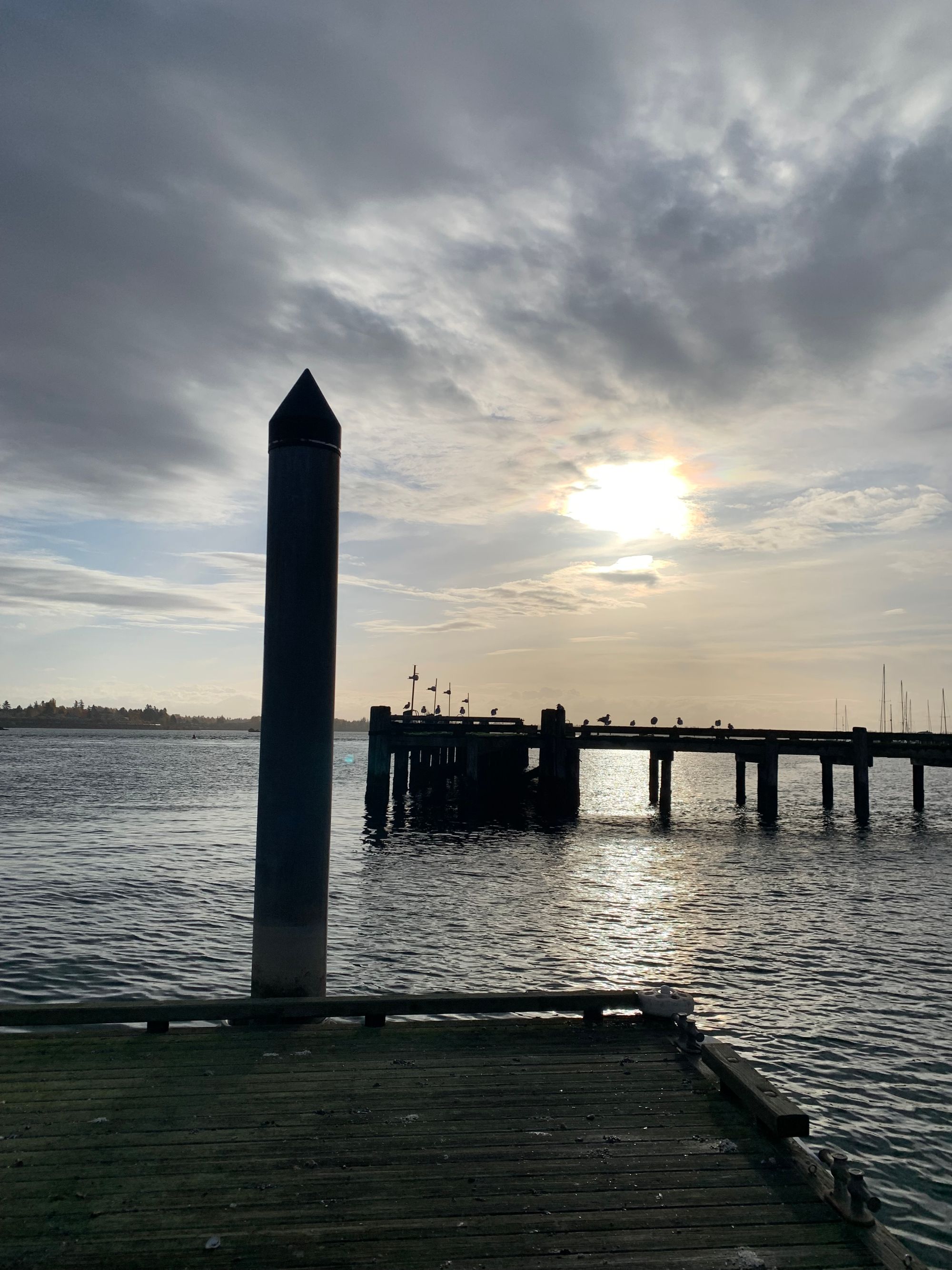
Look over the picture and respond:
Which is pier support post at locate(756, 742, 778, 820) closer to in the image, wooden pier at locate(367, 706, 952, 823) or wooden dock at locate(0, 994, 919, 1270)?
wooden pier at locate(367, 706, 952, 823)

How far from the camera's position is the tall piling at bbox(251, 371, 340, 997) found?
858 cm

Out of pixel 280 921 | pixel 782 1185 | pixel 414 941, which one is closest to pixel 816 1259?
pixel 782 1185

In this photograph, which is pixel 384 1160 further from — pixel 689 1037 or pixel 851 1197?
pixel 689 1037

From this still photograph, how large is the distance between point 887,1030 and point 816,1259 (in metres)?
9.54

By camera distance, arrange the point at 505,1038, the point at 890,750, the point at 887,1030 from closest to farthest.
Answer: the point at 505,1038
the point at 887,1030
the point at 890,750

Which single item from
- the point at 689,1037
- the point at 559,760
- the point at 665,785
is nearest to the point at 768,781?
the point at 665,785

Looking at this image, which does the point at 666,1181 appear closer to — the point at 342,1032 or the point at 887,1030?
the point at 342,1032

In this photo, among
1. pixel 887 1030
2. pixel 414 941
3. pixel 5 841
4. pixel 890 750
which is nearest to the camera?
pixel 887 1030

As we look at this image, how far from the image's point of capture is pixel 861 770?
4244 cm

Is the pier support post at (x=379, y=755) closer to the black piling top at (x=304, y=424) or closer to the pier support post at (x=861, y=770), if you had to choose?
the pier support post at (x=861, y=770)

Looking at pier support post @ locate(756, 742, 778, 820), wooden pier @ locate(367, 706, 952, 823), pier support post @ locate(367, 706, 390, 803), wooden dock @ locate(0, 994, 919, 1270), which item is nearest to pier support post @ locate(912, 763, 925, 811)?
wooden pier @ locate(367, 706, 952, 823)

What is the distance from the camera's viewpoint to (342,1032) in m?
7.89

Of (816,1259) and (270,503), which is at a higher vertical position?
(270,503)

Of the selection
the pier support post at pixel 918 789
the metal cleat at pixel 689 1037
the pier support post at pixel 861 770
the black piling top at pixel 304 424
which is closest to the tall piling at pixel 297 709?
the black piling top at pixel 304 424
